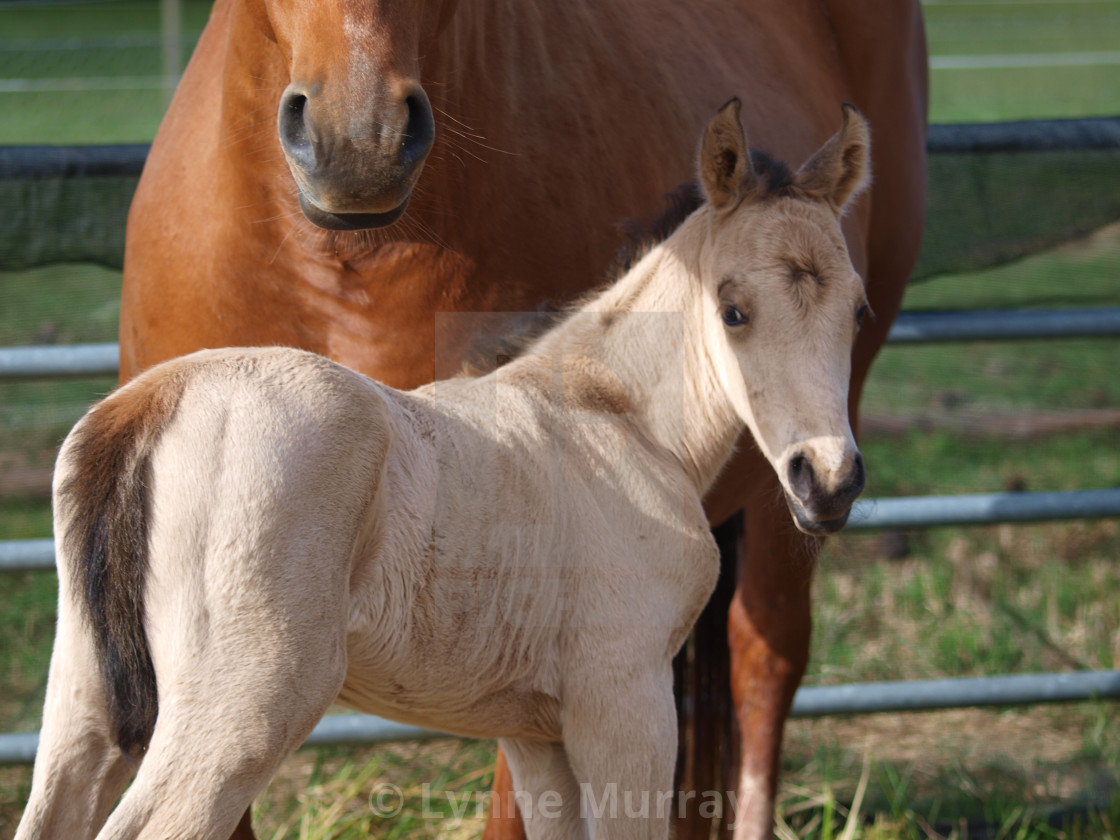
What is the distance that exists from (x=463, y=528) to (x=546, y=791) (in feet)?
1.53

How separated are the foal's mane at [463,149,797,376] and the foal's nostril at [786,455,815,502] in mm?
465

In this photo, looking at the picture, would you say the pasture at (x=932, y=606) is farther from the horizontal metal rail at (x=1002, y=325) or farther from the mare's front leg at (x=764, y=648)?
the horizontal metal rail at (x=1002, y=325)

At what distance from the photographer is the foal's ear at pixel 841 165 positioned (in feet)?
5.44

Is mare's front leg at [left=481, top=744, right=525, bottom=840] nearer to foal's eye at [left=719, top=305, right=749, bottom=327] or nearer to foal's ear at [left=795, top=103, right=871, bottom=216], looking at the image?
foal's eye at [left=719, top=305, right=749, bottom=327]

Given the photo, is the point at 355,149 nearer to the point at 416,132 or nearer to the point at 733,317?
the point at 416,132

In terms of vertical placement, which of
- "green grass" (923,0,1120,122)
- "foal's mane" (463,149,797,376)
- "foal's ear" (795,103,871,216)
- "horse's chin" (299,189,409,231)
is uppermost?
"horse's chin" (299,189,409,231)

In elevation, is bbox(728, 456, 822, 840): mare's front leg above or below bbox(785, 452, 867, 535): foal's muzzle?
below

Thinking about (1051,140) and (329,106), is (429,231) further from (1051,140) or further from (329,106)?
(1051,140)

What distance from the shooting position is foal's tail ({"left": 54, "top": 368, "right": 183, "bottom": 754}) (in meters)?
1.22

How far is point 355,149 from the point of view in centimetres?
132

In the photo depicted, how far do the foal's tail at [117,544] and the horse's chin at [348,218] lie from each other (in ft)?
0.94

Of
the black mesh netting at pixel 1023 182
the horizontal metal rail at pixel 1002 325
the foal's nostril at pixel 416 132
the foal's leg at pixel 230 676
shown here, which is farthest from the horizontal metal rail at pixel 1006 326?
the foal's leg at pixel 230 676

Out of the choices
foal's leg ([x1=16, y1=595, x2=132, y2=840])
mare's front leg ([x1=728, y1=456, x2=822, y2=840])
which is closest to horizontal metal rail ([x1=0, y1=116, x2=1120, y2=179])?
mare's front leg ([x1=728, y1=456, x2=822, y2=840])

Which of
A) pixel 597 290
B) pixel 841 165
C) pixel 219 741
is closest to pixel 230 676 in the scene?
pixel 219 741
